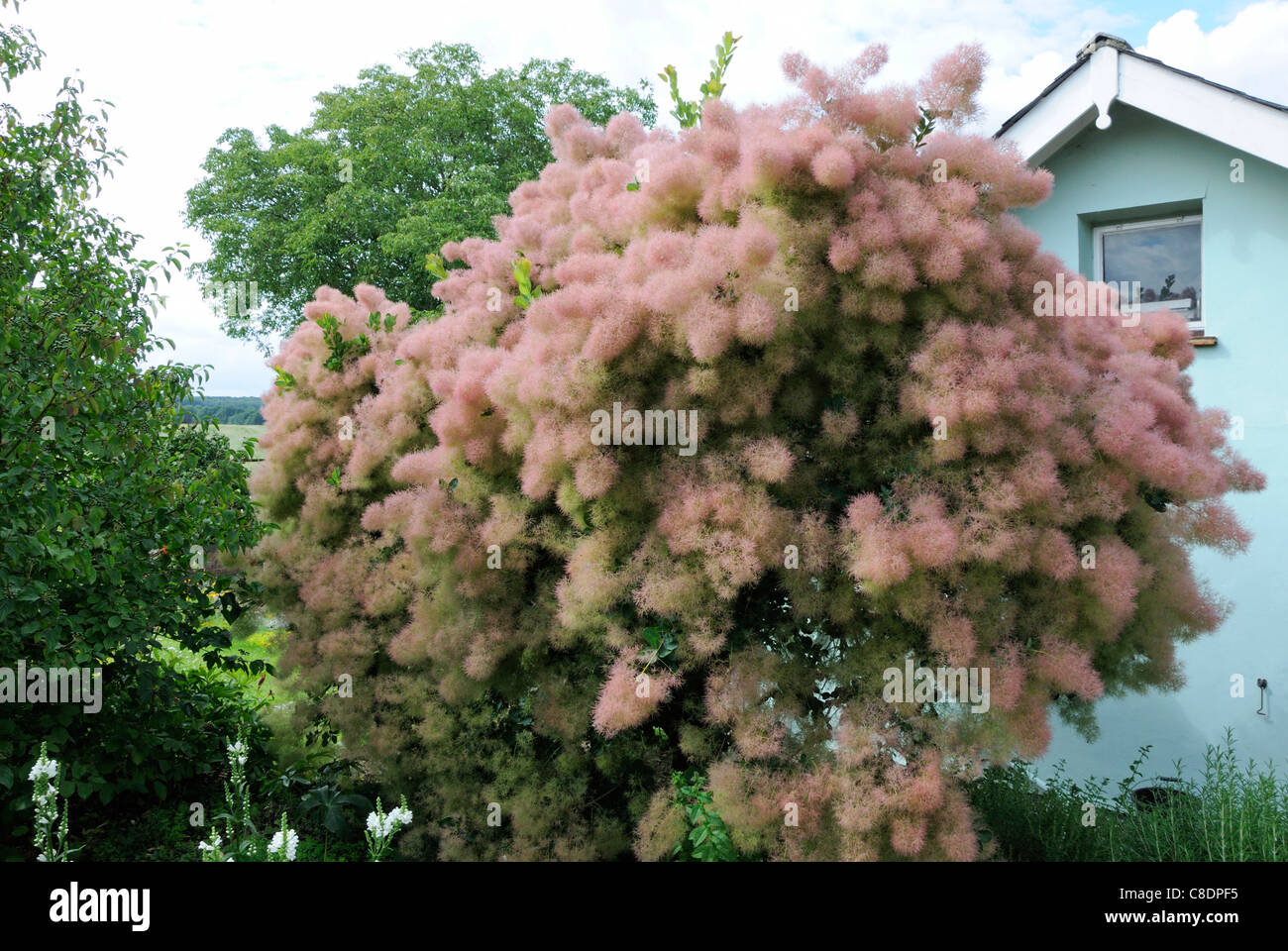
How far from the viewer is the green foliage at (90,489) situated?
140 inches

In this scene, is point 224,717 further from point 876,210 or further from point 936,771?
point 876,210

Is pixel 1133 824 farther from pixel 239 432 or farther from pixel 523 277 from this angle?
pixel 239 432

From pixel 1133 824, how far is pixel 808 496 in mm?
2624

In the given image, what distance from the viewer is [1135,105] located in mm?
5410

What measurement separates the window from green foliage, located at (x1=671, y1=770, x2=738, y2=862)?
455 centimetres

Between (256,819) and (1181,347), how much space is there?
5249mm

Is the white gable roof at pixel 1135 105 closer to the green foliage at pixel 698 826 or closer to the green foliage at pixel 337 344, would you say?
the green foliage at pixel 337 344

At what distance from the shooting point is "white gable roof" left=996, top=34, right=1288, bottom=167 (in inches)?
197

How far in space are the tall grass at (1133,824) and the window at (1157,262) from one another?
2950mm

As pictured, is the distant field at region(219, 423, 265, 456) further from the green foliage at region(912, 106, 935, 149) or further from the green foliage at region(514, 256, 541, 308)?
the green foliage at region(912, 106, 935, 149)

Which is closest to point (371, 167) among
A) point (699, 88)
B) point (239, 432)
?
point (239, 432)

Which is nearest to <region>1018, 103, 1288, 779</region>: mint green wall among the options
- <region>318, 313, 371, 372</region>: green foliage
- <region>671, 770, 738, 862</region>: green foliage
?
<region>671, 770, 738, 862</region>: green foliage

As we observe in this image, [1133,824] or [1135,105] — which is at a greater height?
[1135,105]

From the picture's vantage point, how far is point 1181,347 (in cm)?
404
